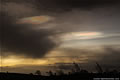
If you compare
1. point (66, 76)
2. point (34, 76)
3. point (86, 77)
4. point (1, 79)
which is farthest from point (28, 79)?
point (86, 77)

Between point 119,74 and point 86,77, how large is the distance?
9557 millimetres

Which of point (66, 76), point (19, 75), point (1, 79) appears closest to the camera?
point (1, 79)

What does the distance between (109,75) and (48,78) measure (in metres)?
16.4

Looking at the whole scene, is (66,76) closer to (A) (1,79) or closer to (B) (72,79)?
(B) (72,79)

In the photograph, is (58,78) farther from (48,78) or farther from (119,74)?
(119,74)

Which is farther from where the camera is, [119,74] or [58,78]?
[119,74]

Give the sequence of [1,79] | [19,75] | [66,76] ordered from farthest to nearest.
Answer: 1. [66,76]
2. [19,75]
3. [1,79]

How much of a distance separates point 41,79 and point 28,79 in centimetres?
317

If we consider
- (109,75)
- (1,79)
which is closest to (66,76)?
(109,75)

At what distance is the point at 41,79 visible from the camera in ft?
191

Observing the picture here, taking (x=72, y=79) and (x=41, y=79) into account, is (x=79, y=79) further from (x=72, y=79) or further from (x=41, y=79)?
(x=41, y=79)

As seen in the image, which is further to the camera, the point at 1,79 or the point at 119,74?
the point at 119,74

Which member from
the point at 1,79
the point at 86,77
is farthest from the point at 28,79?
the point at 86,77

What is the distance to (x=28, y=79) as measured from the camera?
5728cm
